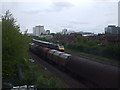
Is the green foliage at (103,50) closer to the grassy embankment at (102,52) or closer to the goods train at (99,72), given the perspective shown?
the grassy embankment at (102,52)

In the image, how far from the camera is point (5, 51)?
748 inches

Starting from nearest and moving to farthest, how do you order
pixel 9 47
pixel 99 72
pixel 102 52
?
1. pixel 99 72
2. pixel 9 47
3. pixel 102 52

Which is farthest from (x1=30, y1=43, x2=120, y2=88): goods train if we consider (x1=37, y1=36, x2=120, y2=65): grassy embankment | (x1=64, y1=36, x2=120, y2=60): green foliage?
(x1=64, y1=36, x2=120, y2=60): green foliage

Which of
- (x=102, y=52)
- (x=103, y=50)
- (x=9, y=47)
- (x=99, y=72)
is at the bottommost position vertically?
(x=102, y=52)

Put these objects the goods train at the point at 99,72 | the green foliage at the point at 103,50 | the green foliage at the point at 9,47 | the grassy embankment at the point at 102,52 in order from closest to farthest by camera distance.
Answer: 1. the goods train at the point at 99,72
2. the green foliage at the point at 9,47
3. the grassy embankment at the point at 102,52
4. the green foliage at the point at 103,50

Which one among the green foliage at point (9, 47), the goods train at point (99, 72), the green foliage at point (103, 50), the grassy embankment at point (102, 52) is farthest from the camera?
the green foliage at point (103, 50)

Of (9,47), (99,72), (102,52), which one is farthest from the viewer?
(102,52)

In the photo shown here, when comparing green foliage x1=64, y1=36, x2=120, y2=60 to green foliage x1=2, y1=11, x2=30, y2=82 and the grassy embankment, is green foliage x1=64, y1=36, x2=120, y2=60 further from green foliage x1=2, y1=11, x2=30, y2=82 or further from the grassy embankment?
green foliage x1=2, y1=11, x2=30, y2=82

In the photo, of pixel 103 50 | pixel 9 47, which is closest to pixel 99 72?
pixel 9 47

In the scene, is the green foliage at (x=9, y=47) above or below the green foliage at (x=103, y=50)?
above

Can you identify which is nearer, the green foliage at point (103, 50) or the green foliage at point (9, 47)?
the green foliage at point (9, 47)

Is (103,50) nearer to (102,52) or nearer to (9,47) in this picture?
(102,52)

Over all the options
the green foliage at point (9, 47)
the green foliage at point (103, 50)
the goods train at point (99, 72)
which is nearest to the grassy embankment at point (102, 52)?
the green foliage at point (103, 50)

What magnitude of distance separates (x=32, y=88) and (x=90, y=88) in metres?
5.00
